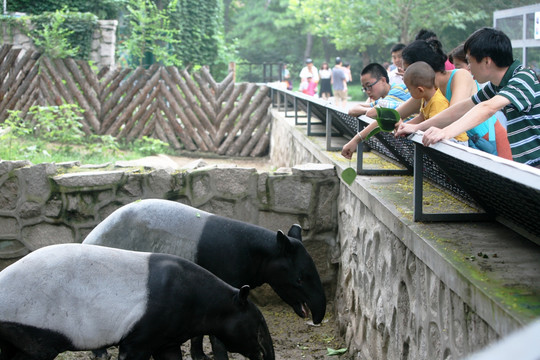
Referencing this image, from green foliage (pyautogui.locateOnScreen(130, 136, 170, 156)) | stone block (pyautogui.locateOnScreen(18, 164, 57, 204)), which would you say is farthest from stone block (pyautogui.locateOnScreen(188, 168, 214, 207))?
green foliage (pyautogui.locateOnScreen(130, 136, 170, 156))

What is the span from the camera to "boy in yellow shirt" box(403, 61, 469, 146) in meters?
4.01

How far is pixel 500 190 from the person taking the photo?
271 centimetres

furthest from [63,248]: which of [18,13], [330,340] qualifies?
[18,13]

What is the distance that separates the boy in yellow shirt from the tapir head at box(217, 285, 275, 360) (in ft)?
5.11

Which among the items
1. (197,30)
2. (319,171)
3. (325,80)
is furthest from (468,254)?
(197,30)

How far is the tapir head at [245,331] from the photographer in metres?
3.61

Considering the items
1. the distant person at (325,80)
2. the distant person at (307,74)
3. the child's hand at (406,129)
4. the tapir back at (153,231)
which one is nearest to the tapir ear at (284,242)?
the tapir back at (153,231)

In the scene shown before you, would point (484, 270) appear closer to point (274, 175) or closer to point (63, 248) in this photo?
point (63, 248)

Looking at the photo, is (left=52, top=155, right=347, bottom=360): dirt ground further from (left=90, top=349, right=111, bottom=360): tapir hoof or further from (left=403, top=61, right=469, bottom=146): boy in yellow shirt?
(left=403, top=61, right=469, bottom=146): boy in yellow shirt

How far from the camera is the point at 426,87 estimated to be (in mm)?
4043

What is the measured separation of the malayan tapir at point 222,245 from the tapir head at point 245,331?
0.56 metres

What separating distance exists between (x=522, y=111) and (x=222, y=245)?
1947 millimetres

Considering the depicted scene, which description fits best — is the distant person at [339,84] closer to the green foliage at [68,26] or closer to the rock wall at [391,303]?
the green foliage at [68,26]

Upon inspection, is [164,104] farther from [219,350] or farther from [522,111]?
[522,111]
